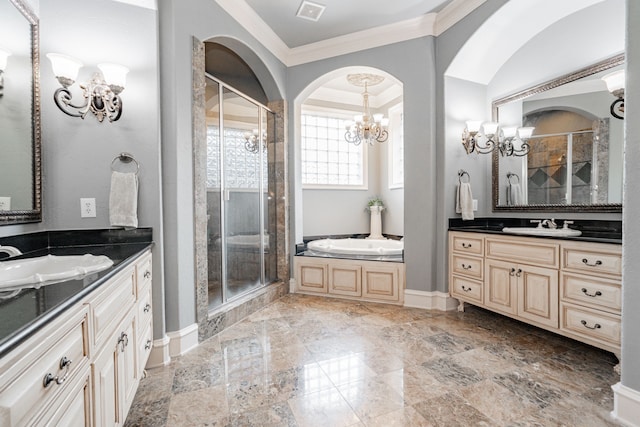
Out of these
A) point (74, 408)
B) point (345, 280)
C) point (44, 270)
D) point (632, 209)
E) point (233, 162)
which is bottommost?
point (345, 280)

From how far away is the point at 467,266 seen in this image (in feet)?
9.42

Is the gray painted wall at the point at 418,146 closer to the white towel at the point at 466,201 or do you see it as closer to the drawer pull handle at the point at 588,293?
the white towel at the point at 466,201

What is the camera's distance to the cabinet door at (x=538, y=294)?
2.18m

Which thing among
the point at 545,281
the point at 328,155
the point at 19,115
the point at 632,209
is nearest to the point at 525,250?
the point at 545,281

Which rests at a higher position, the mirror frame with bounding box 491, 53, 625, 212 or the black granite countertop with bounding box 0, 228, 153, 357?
the mirror frame with bounding box 491, 53, 625, 212

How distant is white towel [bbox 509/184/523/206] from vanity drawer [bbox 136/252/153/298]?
3.25 metres

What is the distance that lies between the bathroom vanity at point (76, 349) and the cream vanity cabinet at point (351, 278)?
2.13 m

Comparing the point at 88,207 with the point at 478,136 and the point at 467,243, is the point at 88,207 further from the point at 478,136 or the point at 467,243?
the point at 478,136

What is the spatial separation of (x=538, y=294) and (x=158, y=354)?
280cm

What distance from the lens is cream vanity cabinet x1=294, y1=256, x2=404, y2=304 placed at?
128 inches

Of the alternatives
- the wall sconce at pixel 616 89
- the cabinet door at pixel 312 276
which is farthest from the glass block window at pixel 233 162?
the wall sconce at pixel 616 89

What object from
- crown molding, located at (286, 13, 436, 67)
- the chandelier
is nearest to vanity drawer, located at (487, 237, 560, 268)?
the chandelier

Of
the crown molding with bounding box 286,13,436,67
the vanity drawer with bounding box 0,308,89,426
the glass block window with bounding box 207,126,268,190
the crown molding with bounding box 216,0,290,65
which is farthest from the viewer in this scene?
the crown molding with bounding box 286,13,436,67

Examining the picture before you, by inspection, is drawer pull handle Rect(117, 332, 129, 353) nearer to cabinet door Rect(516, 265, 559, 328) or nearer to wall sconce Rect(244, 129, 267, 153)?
wall sconce Rect(244, 129, 267, 153)
